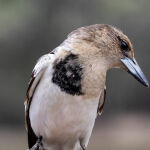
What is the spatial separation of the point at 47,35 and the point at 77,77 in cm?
1162

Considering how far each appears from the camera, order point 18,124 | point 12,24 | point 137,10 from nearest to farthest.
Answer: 1. point 12,24
2. point 137,10
3. point 18,124

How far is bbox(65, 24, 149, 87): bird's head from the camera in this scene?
16.4ft

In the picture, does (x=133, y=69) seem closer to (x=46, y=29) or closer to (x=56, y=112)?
(x=56, y=112)

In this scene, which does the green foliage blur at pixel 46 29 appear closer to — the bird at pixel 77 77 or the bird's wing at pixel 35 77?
the bird's wing at pixel 35 77

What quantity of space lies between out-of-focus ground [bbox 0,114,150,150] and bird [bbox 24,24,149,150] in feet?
34.7

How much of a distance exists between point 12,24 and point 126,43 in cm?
1064

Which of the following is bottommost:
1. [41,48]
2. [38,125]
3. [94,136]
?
[94,136]

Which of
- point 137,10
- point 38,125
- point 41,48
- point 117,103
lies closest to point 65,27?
point 41,48

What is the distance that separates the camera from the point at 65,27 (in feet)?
52.0

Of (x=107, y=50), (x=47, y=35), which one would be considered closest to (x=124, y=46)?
(x=107, y=50)

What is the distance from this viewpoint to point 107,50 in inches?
198

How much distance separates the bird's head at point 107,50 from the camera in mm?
5008

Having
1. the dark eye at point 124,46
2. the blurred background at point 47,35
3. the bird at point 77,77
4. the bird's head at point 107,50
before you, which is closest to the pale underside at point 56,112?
the bird at point 77,77

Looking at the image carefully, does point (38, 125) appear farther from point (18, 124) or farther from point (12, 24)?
point (18, 124)
